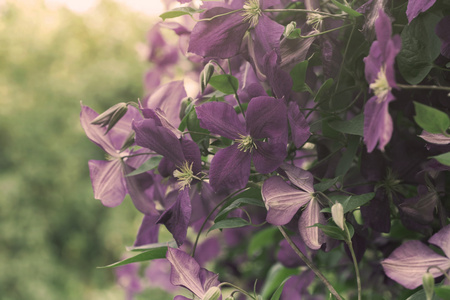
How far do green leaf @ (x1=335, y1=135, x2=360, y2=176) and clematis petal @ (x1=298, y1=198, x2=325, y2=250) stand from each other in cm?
4

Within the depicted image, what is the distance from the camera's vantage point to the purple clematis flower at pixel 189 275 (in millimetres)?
345

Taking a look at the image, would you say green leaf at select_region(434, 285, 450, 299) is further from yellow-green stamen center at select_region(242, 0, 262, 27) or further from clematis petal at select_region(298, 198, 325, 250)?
yellow-green stamen center at select_region(242, 0, 262, 27)

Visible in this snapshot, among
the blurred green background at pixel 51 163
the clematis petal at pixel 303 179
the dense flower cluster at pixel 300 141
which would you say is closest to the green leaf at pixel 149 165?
the dense flower cluster at pixel 300 141

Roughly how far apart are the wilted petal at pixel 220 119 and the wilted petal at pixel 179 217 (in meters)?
0.05

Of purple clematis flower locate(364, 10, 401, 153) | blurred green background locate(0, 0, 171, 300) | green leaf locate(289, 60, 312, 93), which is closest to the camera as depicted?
purple clematis flower locate(364, 10, 401, 153)

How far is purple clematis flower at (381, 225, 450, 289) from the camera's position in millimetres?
286

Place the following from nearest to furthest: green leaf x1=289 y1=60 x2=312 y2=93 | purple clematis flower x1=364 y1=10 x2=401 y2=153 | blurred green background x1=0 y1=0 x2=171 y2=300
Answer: purple clematis flower x1=364 y1=10 x2=401 y2=153 < green leaf x1=289 y1=60 x2=312 y2=93 < blurred green background x1=0 y1=0 x2=171 y2=300

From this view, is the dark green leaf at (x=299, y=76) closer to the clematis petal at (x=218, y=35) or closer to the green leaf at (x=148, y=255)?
the clematis petal at (x=218, y=35)

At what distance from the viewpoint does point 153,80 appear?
89cm

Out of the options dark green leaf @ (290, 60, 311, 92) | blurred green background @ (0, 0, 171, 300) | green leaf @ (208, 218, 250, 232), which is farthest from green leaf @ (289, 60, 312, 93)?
blurred green background @ (0, 0, 171, 300)

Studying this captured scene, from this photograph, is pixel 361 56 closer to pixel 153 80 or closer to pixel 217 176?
pixel 217 176

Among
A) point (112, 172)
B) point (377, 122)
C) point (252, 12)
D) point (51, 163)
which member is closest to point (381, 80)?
point (377, 122)

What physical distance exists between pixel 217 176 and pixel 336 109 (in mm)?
113

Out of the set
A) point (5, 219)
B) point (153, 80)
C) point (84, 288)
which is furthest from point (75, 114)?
point (153, 80)
